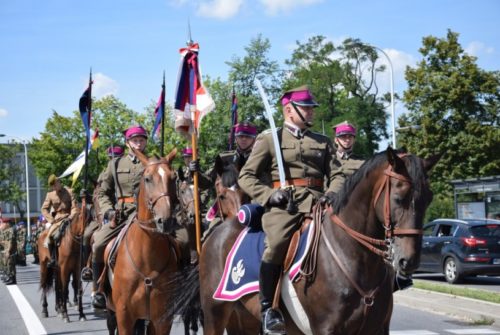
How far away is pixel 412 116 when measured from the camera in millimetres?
42469

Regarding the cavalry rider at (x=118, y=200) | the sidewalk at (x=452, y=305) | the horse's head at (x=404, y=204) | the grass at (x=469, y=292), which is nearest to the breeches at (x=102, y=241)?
the cavalry rider at (x=118, y=200)

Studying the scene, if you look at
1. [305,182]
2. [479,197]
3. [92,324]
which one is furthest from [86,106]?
[479,197]

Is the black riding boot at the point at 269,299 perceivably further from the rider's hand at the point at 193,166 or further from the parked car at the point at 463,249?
the parked car at the point at 463,249

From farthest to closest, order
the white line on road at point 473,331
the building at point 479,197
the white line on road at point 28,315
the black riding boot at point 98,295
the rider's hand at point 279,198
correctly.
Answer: the building at point 479,197 → the white line on road at point 28,315 → the white line on road at point 473,331 → the black riding boot at point 98,295 → the rider's hand at point 279,198

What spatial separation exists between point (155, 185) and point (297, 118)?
188cm

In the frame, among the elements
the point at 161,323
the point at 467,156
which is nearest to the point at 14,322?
the point at 161,323

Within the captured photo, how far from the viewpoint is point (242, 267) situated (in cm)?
670

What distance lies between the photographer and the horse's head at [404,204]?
4.95 meters

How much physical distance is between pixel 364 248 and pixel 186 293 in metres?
2.84

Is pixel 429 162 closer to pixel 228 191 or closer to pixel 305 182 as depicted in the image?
pixel 305 182

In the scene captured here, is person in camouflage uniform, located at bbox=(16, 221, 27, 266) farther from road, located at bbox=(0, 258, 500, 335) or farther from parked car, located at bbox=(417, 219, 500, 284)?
parked car, located at bbox=(417, 219, 500, 284)

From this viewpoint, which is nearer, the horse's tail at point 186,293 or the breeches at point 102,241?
the horse's tail at point 186,293

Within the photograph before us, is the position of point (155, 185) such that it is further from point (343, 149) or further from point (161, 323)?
point (343, 149)

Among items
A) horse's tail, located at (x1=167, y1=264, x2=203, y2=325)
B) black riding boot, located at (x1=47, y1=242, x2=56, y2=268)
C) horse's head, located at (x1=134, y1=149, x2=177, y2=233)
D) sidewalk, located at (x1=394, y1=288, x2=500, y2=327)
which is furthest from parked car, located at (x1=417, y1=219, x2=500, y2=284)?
horse's head, located at (x1=134, y1=149, x2=177, y2=233)
